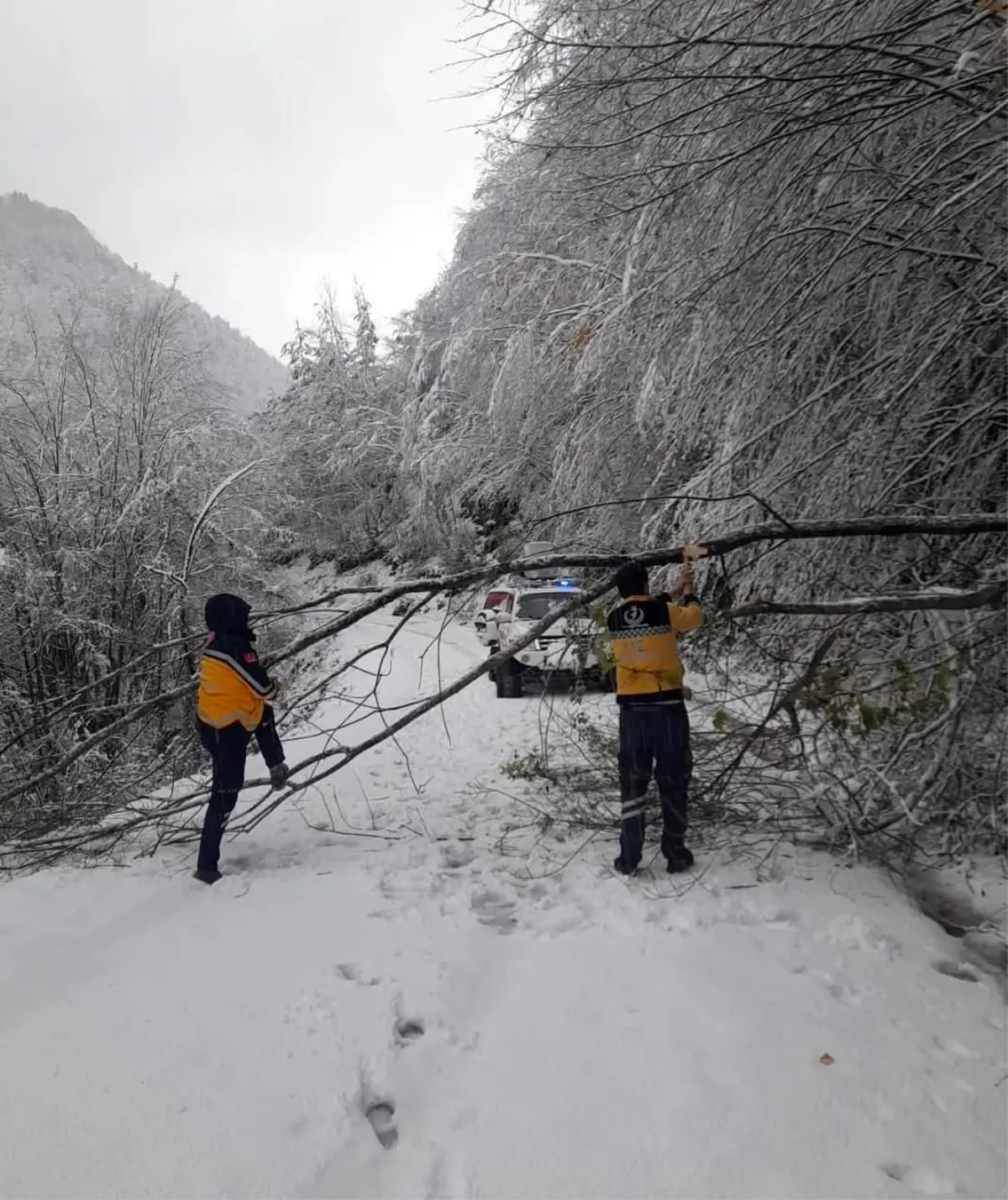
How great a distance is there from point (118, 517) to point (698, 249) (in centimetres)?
1119

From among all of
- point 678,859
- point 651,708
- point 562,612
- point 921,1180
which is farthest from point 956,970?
point 562,612

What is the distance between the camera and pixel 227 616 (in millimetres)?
4453

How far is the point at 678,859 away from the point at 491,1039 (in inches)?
72.9

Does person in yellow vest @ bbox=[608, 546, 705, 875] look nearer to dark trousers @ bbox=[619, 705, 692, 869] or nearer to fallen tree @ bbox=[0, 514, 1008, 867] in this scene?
dark trousers @ bbox=[619, 705, 692, 869]

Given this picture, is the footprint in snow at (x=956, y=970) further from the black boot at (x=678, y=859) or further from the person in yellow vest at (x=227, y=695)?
the person in yellow vest at (x=227, y=695)

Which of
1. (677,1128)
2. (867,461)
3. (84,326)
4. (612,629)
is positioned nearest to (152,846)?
(612,629)

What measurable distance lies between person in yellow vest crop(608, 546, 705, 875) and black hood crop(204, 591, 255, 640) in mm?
2351

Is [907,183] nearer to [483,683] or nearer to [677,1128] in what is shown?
[677,1128]

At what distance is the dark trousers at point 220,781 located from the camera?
4293 millimetres

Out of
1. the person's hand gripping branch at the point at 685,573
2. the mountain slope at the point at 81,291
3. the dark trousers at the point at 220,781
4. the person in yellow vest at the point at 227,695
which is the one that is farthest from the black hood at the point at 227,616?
the mountain slope at the point at 81,291

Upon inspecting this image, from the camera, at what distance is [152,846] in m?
4.90

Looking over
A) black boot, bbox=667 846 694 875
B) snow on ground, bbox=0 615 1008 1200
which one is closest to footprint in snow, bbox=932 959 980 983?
snow on ground, bbox=0 615 1008 1200

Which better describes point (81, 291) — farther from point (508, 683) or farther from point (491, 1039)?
point (491, 1039)

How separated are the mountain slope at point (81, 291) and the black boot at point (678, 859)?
1577cm
